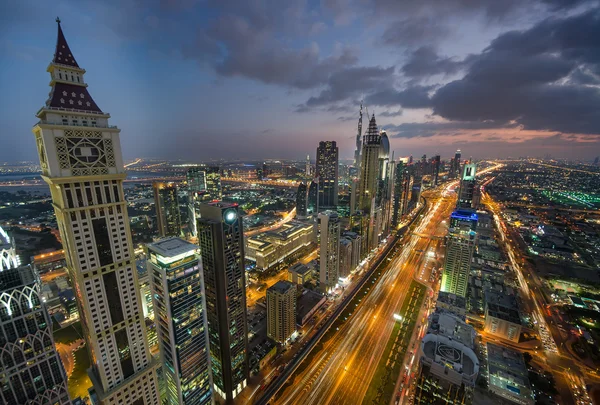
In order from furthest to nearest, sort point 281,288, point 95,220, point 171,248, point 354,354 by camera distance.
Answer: point 281,288
point 354,354
point 171,248
point 95,220

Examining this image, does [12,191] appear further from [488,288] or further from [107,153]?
[488,288]

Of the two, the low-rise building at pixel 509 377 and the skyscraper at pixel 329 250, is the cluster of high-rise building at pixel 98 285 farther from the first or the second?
the low-rise building at pixel 509 377

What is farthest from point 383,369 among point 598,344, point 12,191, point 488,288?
point 12,191

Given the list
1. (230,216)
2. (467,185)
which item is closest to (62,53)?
(230,216)

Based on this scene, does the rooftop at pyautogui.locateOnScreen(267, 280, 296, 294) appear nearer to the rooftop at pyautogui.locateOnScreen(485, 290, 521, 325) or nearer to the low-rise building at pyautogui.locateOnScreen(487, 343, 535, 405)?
the low-rise building at pyautogui.locateOnScreen(487, 343, 535, 405)

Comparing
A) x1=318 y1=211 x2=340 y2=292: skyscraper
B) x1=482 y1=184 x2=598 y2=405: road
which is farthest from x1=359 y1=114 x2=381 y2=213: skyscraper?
x1=482 y1=184 x2=598 y2=405: road

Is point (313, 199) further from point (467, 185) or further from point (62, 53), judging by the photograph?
point (62, 53)

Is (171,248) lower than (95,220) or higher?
lower

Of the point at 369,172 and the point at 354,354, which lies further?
the point at 369,172
